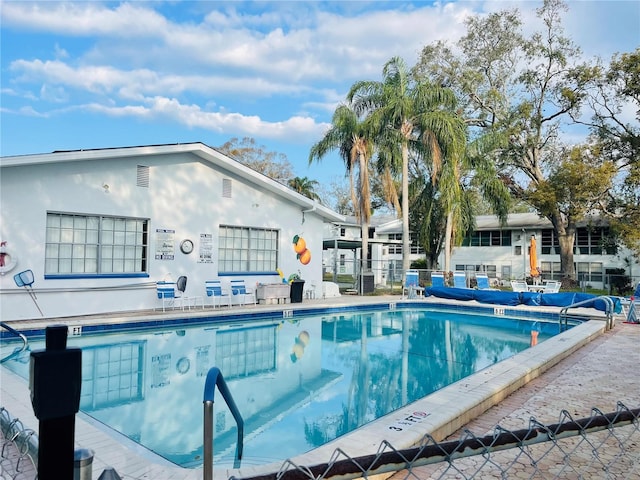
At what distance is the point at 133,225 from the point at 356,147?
10503mm

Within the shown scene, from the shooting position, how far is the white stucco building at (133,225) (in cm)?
1138

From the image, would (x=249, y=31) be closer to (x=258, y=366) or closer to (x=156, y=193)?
(x=156, y=193)

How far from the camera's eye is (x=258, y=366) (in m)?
8.82

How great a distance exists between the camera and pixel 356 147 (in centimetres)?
2038

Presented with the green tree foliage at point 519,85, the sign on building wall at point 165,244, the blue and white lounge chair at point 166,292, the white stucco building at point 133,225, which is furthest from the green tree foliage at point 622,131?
the blue and white lounge chair at point 166,292

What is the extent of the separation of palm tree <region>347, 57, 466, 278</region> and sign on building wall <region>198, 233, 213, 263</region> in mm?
9174

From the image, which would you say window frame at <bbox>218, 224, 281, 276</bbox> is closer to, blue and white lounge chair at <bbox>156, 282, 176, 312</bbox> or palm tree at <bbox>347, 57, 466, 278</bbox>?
blue and white lounge chair at <bbox>156, 282, 176, 312</bbox>

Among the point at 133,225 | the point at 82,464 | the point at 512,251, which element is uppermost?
the point at 133,225

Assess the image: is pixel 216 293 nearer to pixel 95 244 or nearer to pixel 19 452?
pixel 95 244

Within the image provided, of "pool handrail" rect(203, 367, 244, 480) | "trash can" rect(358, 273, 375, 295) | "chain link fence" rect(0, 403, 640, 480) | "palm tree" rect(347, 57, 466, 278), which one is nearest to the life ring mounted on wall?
"chain link fence" rect(0, 403, 640, 480)

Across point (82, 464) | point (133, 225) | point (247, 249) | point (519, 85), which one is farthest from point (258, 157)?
point (82, 464)

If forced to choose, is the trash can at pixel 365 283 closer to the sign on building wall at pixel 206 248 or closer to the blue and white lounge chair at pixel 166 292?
the sign on building wall at pixel 206 248

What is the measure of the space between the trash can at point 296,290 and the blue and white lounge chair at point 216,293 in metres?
2.24

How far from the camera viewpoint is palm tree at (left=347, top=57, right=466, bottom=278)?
2003 centimetres
